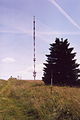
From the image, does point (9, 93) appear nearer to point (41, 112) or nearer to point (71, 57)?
point (41, 112)

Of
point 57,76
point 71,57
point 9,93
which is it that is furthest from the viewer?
point 71,57

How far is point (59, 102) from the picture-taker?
8852mm

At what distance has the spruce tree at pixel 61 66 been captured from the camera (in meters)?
34.6

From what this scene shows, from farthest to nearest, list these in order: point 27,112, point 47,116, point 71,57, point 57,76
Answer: point 71,57 < point 57,76 < point 27,112 < point 47,116

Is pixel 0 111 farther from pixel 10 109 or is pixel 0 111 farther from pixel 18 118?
pixel 18 118

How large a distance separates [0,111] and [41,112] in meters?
1.91

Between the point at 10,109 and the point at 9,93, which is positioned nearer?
the point at 10,109

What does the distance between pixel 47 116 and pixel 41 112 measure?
1.79 ft

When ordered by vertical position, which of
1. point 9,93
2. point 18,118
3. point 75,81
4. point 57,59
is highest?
point 57,59

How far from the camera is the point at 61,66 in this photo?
3519cm

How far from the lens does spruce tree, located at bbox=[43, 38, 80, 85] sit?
34.6 meters

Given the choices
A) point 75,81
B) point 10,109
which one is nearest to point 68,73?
point 75,81

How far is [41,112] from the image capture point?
8.41 metres

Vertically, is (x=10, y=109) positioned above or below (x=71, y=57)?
below
